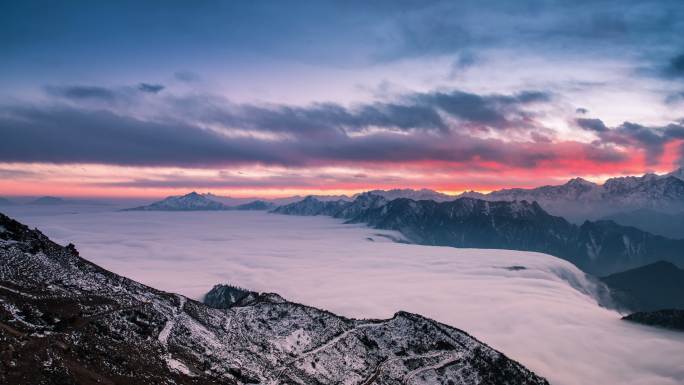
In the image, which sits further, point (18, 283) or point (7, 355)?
point (18, 283)

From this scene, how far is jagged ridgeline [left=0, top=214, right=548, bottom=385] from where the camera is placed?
61625 millimetres

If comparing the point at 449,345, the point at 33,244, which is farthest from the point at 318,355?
the point at 33,244

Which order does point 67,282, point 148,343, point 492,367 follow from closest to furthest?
point 148,343, point 67,282, point 492,367

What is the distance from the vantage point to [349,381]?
9181 cm

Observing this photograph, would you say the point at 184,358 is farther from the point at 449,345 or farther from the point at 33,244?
the point at 449,345

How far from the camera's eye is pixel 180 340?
85.3 m

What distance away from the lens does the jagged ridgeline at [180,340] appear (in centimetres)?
6162

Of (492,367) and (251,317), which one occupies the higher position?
(251,317)

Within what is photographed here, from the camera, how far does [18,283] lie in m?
78.6

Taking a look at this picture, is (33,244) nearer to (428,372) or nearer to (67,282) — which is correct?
(67,282)

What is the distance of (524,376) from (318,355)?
5253 centimetres

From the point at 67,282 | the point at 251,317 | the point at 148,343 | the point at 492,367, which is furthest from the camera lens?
the point at 251,317

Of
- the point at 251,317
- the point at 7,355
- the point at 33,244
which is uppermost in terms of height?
the point at 33,244

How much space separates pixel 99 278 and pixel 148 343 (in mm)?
29697
